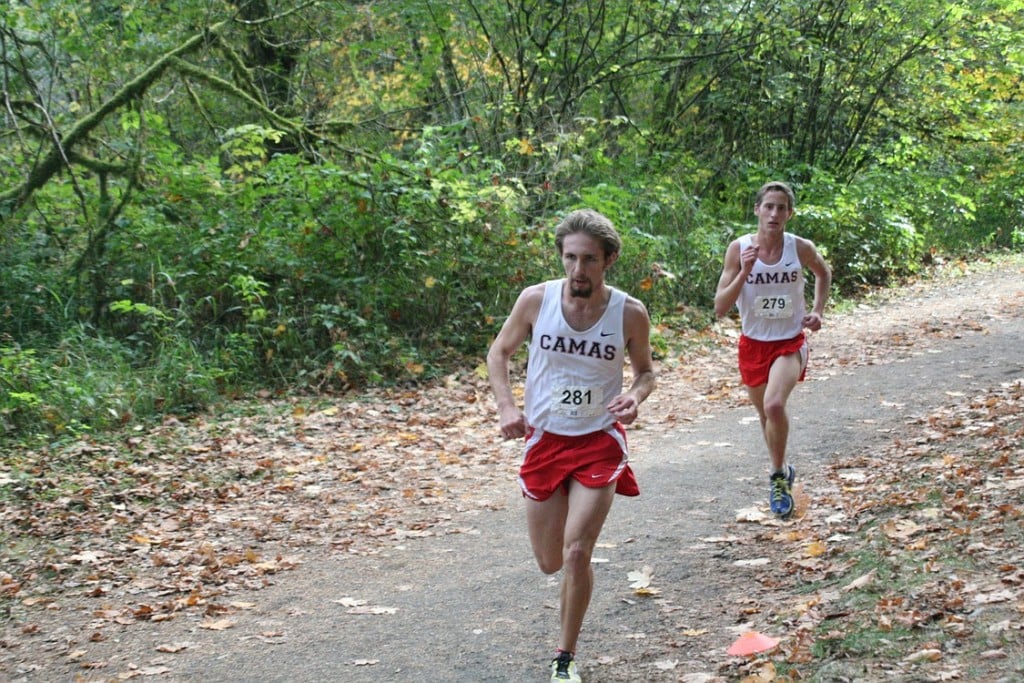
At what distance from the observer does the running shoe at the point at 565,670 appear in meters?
4.57

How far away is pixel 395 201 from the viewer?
13.3 metres

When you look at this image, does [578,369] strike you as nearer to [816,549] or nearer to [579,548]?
[579,548]

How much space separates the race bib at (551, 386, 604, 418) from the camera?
4.60 metres

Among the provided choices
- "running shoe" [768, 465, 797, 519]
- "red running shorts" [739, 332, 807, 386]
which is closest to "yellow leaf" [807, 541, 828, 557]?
"running shoe" [768, 465, 797, 519]

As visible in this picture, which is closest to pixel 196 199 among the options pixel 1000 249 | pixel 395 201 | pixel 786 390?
pixel 395 201

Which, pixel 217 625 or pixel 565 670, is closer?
pixel 565 670

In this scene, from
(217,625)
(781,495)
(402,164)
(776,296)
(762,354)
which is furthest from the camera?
(402,164)

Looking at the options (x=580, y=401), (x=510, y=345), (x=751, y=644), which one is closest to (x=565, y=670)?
(x=751, y=644)

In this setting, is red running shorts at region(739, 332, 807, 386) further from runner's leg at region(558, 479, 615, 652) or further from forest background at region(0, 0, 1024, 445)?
forest background at region(0, 0, 1024, 445)

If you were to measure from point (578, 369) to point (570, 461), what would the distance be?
1.28ft

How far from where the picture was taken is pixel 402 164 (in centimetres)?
1351

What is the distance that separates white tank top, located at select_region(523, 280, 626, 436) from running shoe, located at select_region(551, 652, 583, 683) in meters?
0.94

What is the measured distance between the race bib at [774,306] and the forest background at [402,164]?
19.3 feet

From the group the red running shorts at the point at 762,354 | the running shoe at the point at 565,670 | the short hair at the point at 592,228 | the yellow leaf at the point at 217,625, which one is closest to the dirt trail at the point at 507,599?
the yellow leaf at the point at 217,625
